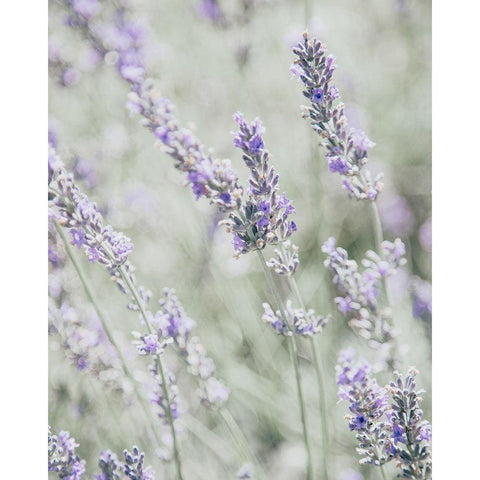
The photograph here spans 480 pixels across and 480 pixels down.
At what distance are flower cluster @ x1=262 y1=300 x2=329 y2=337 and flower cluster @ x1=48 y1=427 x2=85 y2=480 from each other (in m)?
0.50

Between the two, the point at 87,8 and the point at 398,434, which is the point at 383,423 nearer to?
the point at 398,434

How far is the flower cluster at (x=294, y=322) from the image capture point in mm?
1256

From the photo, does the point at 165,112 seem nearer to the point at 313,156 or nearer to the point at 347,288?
the point at 313,156

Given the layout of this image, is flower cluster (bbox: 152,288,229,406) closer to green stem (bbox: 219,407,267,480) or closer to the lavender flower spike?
green stem (bbox: 219,407,267,480)

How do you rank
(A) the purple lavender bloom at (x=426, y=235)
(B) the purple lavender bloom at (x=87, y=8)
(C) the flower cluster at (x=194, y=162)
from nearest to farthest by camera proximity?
(C) the flower cluster at (x=194, y=162) < (A) the purple lavender bloom at (x=426, y=235) < (B) the purple lavender bloom at (x=87, y=8)

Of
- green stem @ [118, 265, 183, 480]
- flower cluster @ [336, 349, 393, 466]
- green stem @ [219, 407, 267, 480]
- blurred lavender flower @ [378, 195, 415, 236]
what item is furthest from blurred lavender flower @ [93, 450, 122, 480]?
blurred lavender flower @ [378, 195, 415, 236]

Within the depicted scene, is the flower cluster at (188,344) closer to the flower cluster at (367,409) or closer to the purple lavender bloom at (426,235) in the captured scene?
the flower cluster at (367,409)

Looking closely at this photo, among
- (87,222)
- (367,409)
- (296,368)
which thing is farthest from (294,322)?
(87,222)

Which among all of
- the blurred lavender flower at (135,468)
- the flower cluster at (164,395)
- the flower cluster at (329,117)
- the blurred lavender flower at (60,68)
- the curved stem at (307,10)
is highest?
the curved stem at (307,10)

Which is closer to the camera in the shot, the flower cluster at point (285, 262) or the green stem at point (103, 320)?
the flower cluster at point (285, 262)

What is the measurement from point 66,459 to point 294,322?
0.57 m

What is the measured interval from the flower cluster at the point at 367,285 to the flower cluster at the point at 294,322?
64 millimetres

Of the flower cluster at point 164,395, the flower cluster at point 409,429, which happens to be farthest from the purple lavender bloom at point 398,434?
the flower cluster at point 164,395

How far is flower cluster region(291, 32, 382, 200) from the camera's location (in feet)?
3.98
